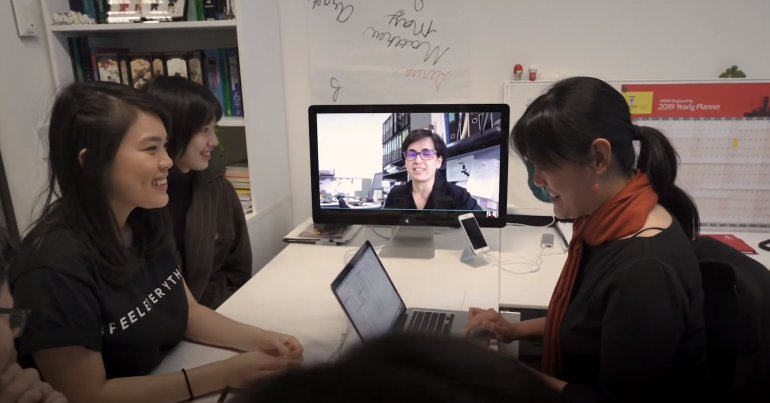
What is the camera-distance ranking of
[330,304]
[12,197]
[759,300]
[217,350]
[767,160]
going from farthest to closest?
[12,197] → [767,160] → [330,304] → [217,350] → [759,300]

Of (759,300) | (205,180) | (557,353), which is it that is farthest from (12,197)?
(759,300)

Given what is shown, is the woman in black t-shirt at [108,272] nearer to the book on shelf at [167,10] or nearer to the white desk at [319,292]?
the white desk at [319,292]

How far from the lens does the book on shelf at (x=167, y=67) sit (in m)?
2.04

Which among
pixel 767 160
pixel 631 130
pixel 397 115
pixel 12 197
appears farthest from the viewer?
pixel 12 197

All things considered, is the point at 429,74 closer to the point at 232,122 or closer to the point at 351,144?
the point at 351,144

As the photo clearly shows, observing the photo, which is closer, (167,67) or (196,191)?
(196,191)

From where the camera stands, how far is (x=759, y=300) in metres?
0.91

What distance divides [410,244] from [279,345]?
79 cm

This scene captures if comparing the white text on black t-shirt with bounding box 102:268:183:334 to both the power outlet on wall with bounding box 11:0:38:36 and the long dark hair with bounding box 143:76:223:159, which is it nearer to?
the long dark hair with bounding box 143:76:223:159

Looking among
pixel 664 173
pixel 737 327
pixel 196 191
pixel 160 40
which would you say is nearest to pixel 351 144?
pixel 196 191

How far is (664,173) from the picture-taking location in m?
1.08

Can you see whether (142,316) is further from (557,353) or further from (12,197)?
(12,197)

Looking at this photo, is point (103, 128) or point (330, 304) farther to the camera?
point (330, 304)

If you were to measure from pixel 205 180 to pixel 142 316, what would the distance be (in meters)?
0.69
